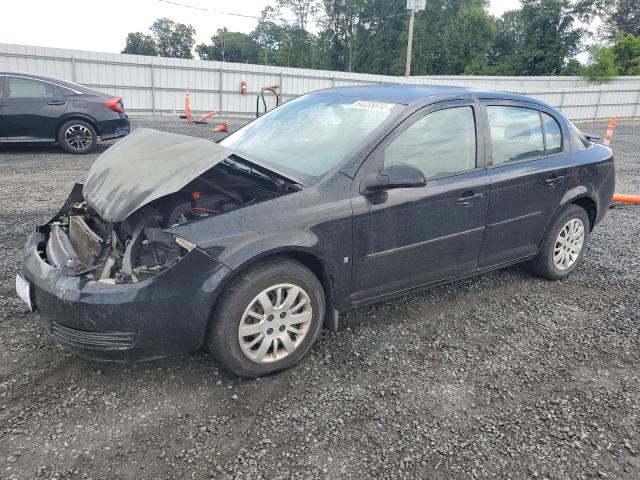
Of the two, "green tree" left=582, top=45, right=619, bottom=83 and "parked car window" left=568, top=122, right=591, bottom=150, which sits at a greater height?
"green tree" left=582, top=45, right=619, bottom=83

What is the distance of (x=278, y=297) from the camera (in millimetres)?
2781

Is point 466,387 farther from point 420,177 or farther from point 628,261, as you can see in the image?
point 628,261

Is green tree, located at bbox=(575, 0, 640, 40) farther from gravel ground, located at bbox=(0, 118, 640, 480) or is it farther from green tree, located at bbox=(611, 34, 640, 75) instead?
gravel ground, located at bbox=(0, 118, 640, 480)

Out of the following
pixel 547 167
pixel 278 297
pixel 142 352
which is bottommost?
pixel 142 352

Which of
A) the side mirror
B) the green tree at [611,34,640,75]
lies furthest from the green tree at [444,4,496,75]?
the side mirror

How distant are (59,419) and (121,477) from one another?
0.57 m

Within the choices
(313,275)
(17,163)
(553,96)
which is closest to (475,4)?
(553,96)

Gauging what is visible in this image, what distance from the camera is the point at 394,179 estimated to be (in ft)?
9.57

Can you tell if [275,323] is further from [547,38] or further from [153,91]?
[547,38]

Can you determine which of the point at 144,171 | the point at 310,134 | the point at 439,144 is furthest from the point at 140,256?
the point at 439,144

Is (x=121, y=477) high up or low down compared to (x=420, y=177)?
down

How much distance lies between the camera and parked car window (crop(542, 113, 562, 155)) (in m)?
4.12

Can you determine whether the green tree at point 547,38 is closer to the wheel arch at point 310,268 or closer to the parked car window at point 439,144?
the parked car window at point 439,144

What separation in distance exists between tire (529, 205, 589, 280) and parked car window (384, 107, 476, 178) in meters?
1.24
